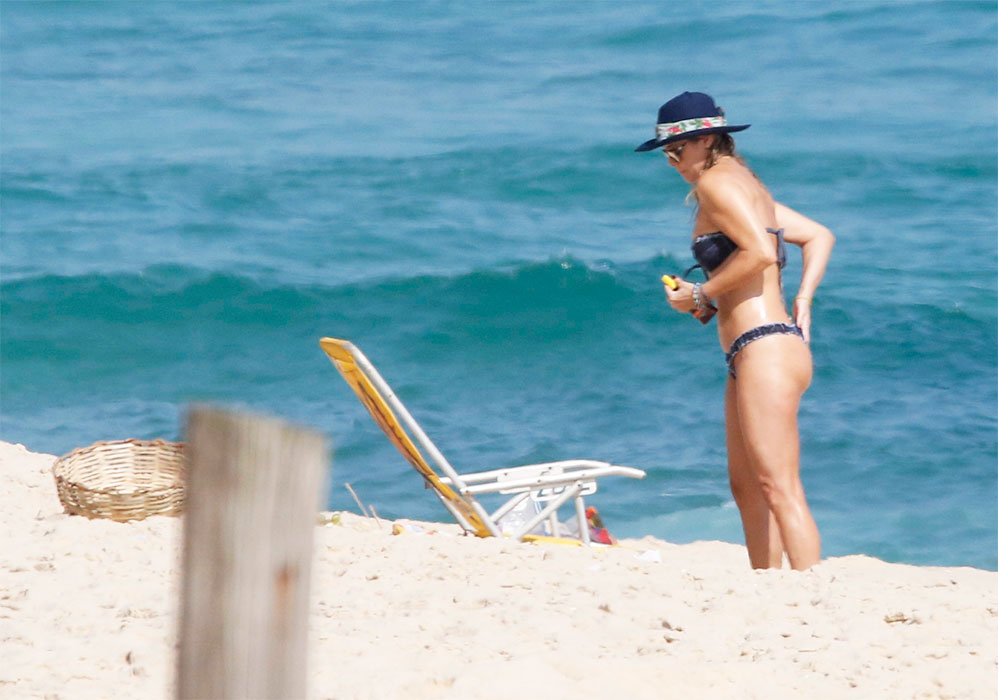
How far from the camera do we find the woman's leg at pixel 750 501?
179 inches

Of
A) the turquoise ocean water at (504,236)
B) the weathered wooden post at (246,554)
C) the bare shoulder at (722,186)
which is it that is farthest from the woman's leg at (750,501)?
the weathered wooden post at (246,554)

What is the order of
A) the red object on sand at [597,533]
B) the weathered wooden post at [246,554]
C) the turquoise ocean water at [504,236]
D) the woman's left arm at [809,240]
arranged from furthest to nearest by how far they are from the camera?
the turquoise ocean water at [504,236] < the red object on sand at [597,533] < the woman's left arm at [809,240] < the weathered wooden post at [246,554]

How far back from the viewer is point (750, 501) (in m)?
4.64

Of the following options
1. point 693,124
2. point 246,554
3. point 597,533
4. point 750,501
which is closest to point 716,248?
point 693,124

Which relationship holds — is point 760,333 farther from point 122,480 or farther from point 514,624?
point 122,480

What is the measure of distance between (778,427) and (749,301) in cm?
46

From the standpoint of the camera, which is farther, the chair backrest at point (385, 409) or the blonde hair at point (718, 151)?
the chair backrest at point (385, 409)

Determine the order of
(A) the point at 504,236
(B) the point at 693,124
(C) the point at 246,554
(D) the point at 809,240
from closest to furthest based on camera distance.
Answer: (C) the point at 246,554
(B) the point at 693,124
(D) the point at 809,240
(A) the point at 504,236

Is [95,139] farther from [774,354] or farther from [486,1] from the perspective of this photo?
[774,354]

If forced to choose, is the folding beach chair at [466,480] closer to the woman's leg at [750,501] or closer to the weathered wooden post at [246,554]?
the woman's leg at [750,501]

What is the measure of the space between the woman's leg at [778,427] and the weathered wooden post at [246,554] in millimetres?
2754

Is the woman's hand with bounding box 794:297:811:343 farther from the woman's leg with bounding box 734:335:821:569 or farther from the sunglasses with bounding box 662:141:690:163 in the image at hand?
the sunglasses with bounding box 662:141:690:163

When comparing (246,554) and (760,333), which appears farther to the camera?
(760,333)

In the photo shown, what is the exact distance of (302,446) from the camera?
64.2 inches
